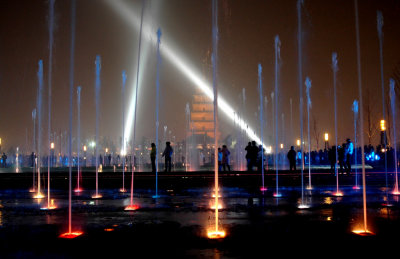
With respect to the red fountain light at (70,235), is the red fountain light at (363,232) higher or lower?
lower

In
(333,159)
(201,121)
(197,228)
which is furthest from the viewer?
(201,121)

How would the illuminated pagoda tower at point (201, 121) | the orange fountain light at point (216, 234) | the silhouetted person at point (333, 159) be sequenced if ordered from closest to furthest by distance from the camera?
1. the orange fountain light at point (216, 234)
2. the silhouetted person at point (333, 159)
3. the illuminated pagoda tower at point (201, 121)

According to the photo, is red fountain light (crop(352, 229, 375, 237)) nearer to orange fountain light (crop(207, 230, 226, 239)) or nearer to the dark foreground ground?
the dark foreground ground

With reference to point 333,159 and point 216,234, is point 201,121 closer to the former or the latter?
point 333,159

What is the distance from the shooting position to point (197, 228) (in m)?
7.91

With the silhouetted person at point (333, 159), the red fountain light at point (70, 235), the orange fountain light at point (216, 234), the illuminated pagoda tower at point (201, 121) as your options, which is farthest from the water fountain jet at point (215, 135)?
the illuminated pagoda tower at point (201, 121)

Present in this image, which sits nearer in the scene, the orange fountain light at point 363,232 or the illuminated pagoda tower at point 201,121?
the orange fountain light at point 363,232

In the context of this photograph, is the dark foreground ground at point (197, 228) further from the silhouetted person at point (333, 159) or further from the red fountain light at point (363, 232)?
the silhouetted person at point (333, 159)

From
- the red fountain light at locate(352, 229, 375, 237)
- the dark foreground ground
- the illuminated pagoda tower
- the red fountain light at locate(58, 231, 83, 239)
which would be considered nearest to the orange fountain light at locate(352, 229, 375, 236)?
the red fountain light at locate(352, 229, 375, 237)

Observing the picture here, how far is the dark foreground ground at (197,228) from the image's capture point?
610 cm

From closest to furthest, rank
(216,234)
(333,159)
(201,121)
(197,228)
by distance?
(216,234), (197,228), (333,159), (201,121)

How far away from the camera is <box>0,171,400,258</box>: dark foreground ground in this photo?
20.0 feet

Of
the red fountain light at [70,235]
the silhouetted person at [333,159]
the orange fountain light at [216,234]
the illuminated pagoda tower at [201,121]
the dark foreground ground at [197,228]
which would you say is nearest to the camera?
the dark foreground ground at [197,228]

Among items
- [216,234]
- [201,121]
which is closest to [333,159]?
[216,234]
